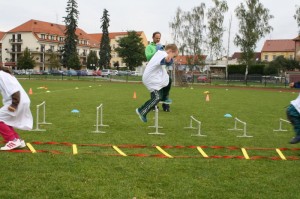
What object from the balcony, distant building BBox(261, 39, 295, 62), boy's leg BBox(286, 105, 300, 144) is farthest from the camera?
distant building BBox(261, 39, 295, 62)

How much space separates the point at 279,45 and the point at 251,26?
59.5m

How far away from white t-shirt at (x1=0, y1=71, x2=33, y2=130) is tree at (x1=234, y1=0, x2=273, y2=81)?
2068 inches

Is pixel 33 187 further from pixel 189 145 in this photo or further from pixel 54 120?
pixel 54 120

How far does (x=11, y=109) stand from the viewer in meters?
6.52

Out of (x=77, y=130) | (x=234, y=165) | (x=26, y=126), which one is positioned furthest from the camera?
(x=77, y=130)

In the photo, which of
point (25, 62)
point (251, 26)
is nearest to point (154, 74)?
point (251, 26)

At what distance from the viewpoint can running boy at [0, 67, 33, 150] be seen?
6535 millimetres

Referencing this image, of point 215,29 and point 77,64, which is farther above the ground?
point 215,29

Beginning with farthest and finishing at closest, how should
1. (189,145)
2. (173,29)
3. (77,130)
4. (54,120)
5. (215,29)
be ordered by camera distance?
(173,29) < (215,29) < (54,120) < (77,130) < (189,145)

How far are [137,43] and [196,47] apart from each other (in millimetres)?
22653

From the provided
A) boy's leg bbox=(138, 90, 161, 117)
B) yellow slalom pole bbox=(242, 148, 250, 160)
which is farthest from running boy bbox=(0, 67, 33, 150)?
yellow slalom pole bbox=(242, 148, 250, 160)

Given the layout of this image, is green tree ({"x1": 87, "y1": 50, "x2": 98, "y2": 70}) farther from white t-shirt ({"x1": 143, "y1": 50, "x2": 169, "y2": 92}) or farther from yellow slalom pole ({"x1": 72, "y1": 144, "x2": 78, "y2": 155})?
yellow slalom pole ({"x1": 72, "y1": 144, "x2": 78, "y2": 155})

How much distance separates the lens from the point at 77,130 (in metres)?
9.12

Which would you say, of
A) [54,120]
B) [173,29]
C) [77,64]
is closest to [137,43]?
[77,64]
